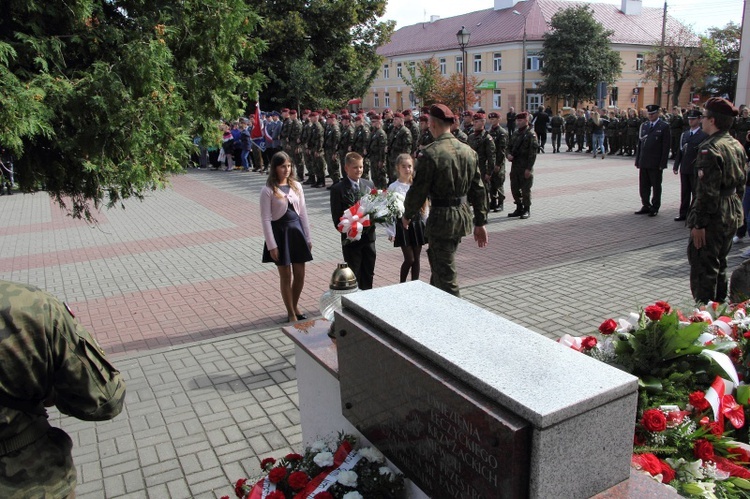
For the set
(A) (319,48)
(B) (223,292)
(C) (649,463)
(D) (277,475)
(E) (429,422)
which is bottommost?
(B) (223,292)

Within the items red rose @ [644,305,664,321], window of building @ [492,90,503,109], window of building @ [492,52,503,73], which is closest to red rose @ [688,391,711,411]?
red rose @ [644,305,664,321]

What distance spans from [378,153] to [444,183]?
403 inches

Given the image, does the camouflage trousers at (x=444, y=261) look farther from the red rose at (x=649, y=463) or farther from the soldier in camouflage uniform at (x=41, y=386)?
the soldier in camouflage uniform at (x=41, y=386)

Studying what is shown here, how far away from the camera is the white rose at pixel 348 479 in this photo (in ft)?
8.63

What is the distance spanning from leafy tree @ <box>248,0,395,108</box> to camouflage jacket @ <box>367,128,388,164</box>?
44.3ft

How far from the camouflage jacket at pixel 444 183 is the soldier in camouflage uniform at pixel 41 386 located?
3604mm

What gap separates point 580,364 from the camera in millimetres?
2197

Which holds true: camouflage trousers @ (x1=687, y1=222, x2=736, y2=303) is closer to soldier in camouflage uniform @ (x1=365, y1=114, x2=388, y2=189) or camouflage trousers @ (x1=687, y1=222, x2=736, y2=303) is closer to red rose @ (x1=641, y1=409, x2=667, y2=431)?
red rose @ (x1=641, y1=409, x2=667, y2=431)

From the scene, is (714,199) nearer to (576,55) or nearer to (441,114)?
(441,114)

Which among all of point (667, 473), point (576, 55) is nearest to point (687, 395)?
point (667, 473)

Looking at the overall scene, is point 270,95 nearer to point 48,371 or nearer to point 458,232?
point 458,232

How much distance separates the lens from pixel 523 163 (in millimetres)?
11875

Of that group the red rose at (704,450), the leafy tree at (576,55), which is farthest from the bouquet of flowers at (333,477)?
the leafy tree at (576,55)

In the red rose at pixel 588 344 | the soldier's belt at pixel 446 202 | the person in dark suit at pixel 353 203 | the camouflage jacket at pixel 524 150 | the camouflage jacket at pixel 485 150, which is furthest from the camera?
the camouflage jacket at pixel 485 150
